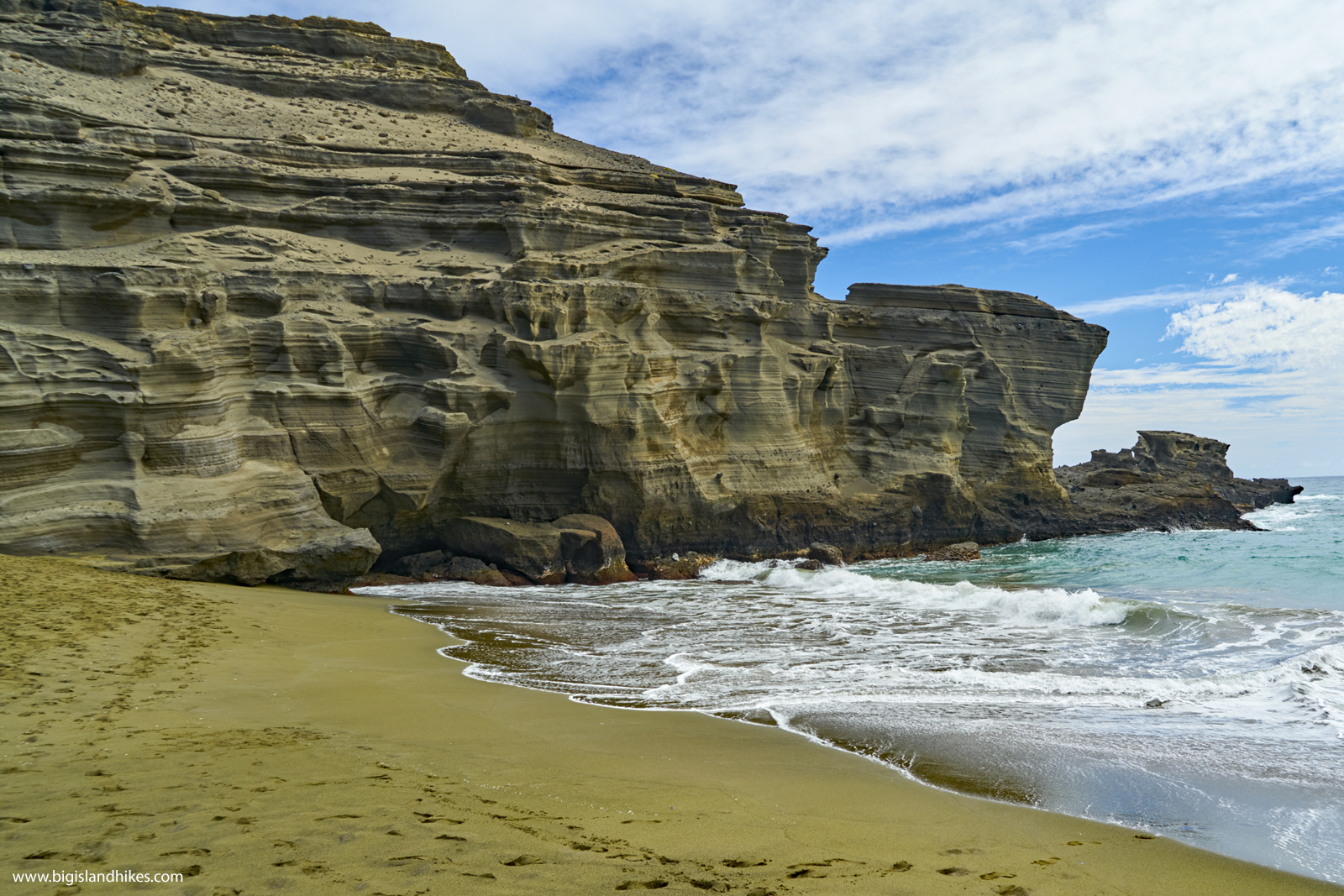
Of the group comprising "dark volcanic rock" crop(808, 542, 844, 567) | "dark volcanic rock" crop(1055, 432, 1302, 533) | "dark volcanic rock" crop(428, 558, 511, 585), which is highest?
"dark volcanic rock" crop(1055, 432, 1302, 533)

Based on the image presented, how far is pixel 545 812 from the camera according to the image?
4.51m

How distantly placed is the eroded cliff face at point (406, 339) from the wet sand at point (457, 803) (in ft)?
26.5

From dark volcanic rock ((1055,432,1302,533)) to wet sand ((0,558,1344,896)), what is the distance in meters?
27.1

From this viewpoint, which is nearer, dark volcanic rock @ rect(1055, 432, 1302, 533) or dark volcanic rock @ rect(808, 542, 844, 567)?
dark volcanic rock @ rect(808, 542, 844, 567)

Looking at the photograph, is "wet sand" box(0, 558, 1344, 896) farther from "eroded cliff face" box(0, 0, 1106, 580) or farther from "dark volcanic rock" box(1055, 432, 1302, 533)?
"dark volcanic rock" box(1055, 432, 1302, 533)

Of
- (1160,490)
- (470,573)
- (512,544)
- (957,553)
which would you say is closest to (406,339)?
(512,544)

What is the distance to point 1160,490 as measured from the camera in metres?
34.8

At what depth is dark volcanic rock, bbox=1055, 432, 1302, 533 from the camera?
104ft

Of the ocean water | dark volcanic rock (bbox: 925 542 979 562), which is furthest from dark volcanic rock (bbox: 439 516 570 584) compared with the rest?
dark volcanic rock (bbox: 925 542 979 562)

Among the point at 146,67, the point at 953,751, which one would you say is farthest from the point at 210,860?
the point at 146,67

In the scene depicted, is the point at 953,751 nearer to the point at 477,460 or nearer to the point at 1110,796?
the point at 1110,796

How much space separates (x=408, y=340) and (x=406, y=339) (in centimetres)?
6

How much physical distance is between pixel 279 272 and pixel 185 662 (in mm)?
12517

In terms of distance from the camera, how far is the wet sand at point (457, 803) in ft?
11.7
